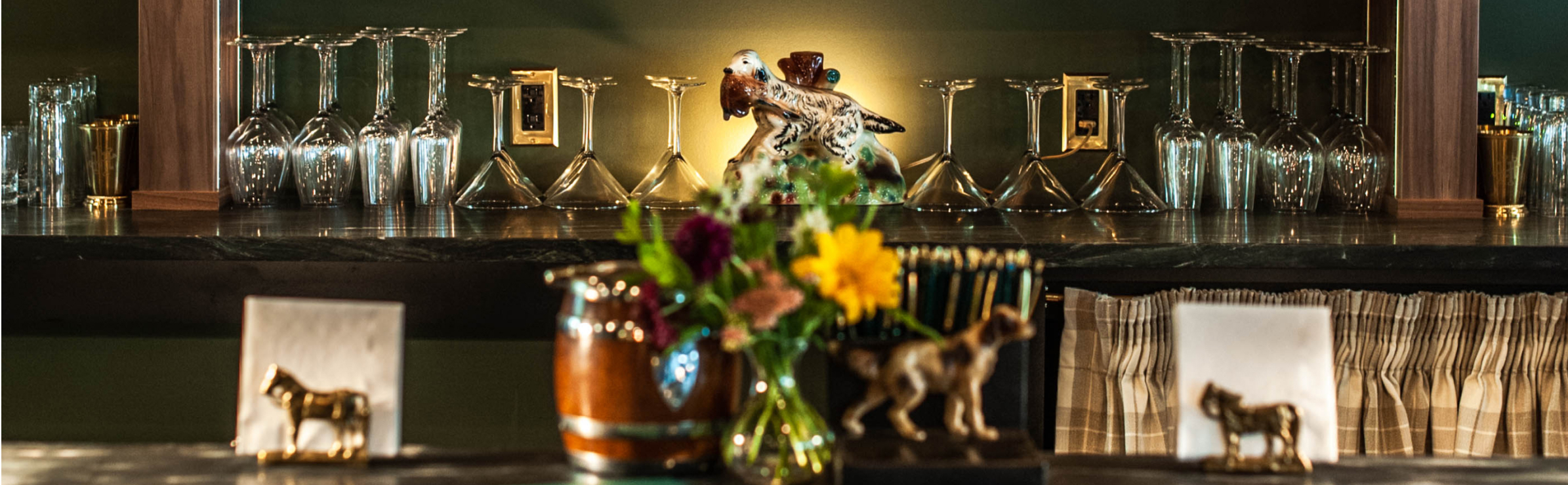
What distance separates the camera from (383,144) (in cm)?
236

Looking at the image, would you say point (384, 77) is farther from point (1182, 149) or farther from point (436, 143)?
point (1182, 149)

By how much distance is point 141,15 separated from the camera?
229 centimetres

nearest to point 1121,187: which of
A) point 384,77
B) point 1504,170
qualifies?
point 1504,170

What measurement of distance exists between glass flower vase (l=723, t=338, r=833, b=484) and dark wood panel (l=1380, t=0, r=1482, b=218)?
157 centimetres

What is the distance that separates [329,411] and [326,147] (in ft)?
4.51

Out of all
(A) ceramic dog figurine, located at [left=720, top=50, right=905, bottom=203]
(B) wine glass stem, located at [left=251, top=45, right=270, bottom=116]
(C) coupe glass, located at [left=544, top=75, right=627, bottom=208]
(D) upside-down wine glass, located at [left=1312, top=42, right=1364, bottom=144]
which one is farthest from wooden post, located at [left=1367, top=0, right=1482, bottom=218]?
(B) wine glass stem, located at [left=251, top=45, right=270, bottom=116]

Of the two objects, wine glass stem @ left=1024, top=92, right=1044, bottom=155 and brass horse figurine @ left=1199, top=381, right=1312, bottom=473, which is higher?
wine glass stem @ left=1024, top=92, right=1044, bottom=155

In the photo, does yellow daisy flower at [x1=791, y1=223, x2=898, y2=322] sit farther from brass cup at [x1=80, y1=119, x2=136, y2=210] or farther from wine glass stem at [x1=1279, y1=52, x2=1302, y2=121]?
brass cup at [x1=80, y1=119, x2=136, y2=210]

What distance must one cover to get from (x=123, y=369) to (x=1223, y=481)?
1.69 metres

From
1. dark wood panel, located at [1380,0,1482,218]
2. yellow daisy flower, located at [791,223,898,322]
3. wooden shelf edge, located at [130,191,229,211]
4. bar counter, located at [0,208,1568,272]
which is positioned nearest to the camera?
yellow daisy flower, located at [791,223,898,322]

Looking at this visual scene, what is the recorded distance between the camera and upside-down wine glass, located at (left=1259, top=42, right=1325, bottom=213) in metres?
2.29

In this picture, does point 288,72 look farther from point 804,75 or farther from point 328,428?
point 328,428

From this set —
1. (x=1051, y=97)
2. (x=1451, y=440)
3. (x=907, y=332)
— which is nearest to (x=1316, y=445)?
(x=907, y=332)

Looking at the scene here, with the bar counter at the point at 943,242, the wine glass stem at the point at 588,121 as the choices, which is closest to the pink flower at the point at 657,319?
the bar counter at the point at 943,242
